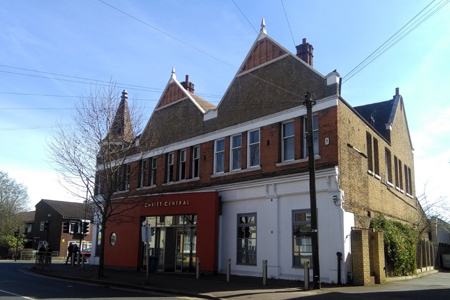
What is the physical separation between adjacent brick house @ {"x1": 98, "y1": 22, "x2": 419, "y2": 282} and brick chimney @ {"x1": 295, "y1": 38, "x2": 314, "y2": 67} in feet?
0.15

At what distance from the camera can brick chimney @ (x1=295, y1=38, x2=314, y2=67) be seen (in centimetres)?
1930

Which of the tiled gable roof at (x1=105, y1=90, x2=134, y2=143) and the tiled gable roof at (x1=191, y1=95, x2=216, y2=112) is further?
the tiled gable roof at (x1=191, y1=95, x2=216, y2=112)

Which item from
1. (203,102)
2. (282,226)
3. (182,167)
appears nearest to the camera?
(282,226)

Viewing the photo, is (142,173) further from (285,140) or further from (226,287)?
(226,287)

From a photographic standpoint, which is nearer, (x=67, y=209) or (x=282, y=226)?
(x=282, y=226)

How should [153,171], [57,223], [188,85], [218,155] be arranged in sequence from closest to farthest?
[218,155]
[153,171]
[188,85]
[57,223]

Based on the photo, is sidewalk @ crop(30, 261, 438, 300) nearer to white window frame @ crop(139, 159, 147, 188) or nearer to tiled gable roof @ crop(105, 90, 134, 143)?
tiled gable roof @ crop(105, 90, 134, 143)

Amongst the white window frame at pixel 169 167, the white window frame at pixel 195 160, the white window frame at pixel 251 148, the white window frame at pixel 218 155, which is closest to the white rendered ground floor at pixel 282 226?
the white window frame at pixel 251 148

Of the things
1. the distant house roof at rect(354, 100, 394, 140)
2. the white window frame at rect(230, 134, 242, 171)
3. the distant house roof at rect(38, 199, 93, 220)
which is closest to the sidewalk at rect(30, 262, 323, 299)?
the white window frame at rect(230, 134, 242, 171)

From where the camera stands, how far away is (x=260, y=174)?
19328 mm

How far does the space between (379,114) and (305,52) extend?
10.8 m

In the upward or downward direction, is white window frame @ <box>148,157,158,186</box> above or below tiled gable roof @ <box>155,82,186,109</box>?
below

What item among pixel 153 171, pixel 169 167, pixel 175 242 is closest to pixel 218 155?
pixel 169 167

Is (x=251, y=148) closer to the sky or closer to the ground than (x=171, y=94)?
closer to the ground
